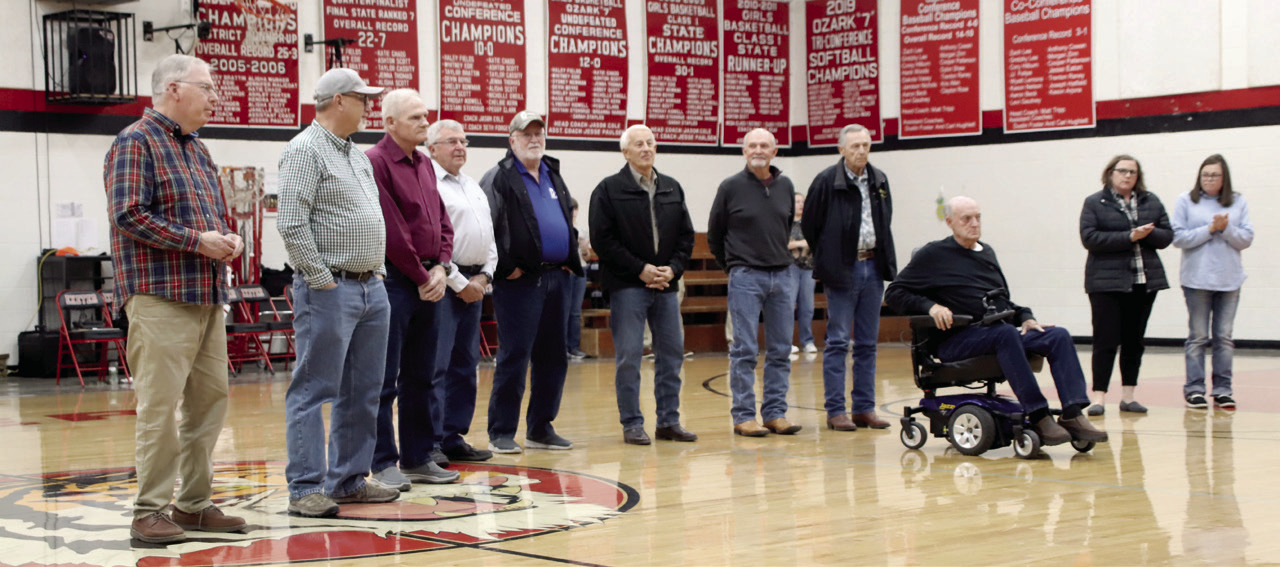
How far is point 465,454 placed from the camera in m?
6.00

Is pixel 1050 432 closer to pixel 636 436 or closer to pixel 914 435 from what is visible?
pixel 914 435

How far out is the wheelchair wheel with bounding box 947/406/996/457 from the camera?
588cm

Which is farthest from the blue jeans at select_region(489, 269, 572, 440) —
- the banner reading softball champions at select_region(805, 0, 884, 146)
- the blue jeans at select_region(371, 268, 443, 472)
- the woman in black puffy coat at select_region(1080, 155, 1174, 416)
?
the banner reading softball champions at select_region(805, 0, 884, 146)

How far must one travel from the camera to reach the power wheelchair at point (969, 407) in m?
5.89

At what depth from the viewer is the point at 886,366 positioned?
36.1ft

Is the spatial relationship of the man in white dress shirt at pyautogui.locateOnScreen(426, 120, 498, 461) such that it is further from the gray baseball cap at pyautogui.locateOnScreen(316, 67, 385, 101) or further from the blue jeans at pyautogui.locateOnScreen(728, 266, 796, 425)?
the blue jeans at pyautogui.locateOnScreen(728, 266, 796, 425)

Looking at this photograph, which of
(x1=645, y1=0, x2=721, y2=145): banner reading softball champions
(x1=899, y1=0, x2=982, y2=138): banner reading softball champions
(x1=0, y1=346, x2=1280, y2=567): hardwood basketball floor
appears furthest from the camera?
(x1=645, y1=0, x2=721, y2=145): banner reading softball champions

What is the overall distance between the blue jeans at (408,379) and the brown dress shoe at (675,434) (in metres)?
1.56

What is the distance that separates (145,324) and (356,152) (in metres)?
1.01

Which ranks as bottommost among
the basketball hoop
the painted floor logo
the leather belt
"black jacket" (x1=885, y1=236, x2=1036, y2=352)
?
the painted floor logo

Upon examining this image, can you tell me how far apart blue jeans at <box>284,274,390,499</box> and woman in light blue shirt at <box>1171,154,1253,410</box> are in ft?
17.2

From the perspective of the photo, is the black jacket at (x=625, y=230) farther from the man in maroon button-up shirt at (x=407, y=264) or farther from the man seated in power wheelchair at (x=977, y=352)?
the man in maroon button-up shirt at (x=407, y=264)

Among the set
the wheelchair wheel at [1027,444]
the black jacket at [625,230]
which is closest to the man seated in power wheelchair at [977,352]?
the wheelchair wheel at [1027,444]

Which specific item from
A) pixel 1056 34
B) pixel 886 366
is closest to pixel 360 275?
pixel 886 366
